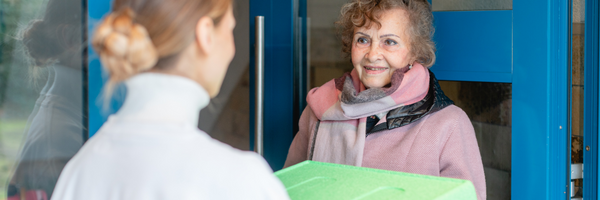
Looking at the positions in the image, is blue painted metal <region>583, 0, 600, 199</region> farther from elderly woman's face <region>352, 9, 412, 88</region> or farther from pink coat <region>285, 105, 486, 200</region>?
elderly woman's face <region>352, 9, 412, 88</region>

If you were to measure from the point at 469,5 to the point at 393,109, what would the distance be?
1.51 feet

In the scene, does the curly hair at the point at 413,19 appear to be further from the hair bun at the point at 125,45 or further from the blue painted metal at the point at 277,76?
the hair bun at the point at 125,45

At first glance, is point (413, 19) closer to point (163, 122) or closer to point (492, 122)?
point (492, 122)

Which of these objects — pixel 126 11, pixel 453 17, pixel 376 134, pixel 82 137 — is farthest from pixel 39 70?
pixel 453 17

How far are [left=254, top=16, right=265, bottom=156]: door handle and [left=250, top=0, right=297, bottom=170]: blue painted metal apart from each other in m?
0.23

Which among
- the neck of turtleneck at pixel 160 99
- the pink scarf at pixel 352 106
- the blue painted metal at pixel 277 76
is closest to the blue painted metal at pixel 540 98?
the pink scarf at pixel 352 106

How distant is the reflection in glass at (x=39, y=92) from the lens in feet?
4.05

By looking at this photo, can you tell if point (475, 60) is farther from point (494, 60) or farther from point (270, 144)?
point (270, 144)

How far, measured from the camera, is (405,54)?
1.57m

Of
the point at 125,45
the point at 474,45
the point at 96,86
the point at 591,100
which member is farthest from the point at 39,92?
the point at 591,100

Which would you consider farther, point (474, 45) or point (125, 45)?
point (474, 45)

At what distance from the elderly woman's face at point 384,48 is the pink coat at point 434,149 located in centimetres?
15

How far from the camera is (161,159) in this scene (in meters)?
0.53

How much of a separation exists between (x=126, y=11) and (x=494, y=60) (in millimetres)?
1250
